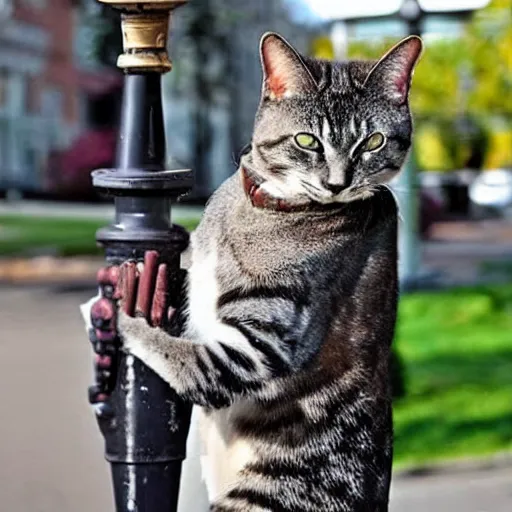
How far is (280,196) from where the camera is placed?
9.55 feet

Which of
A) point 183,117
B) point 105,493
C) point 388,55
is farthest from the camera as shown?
Result: point 183,117

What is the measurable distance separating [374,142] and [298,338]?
0.46 m

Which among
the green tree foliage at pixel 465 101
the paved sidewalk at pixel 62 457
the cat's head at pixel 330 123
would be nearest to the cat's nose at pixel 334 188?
the cat's head at pixel 330 123

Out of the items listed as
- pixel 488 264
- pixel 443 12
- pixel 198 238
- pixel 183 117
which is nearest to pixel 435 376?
pixel 443 12

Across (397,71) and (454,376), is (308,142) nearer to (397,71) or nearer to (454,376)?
(397,71)

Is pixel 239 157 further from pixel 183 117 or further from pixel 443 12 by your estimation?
pixel 183 117

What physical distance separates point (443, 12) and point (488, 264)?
10931mm

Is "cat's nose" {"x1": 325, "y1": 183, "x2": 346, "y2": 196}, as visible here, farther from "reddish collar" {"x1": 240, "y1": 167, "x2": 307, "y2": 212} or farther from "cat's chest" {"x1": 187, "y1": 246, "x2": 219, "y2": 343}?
"cat's chest" {"x1": 187, "y1": 246, "x2": 219, "y2": 343}

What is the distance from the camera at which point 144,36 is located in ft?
9.65

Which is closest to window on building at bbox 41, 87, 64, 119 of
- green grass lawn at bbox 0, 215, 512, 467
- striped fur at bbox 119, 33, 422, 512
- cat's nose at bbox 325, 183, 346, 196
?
green grass lawn at bbox 0, 215, 512, 467

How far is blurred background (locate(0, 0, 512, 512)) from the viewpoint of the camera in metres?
7.74

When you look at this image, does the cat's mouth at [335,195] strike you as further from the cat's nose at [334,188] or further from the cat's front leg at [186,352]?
the cat's front leg at [186,352]

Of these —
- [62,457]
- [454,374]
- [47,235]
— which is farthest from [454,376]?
[47,235]

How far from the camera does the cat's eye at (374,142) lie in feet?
9.37
